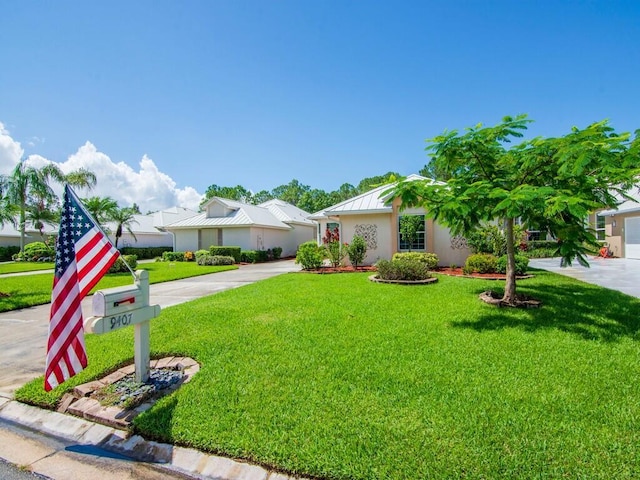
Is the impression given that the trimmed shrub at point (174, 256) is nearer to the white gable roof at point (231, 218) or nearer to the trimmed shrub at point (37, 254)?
the white gable roof at point (231, 218)

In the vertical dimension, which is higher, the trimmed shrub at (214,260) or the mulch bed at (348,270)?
the trimmed shrub at (214,260)

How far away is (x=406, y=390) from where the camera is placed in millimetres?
3689

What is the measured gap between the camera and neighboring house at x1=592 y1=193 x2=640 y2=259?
60.0ft

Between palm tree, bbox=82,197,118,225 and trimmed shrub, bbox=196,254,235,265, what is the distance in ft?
27.6

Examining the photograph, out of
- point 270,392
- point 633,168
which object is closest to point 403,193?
point 633,168

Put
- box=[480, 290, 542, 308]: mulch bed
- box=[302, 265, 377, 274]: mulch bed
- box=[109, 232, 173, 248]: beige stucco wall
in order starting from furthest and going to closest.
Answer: box=[109, 232, 173, 248]: beige stucco wall
box=[302, 265, 377, 274]: mulch bed
box=[480, 290, 542, 308]: mulch bed

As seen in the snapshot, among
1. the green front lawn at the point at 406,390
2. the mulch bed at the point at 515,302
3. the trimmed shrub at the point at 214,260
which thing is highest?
the trimmed shrub at the point at 214,260

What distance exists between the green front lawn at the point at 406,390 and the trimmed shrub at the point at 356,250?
27.5ft

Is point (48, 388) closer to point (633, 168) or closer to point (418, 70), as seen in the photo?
point (633, 168)

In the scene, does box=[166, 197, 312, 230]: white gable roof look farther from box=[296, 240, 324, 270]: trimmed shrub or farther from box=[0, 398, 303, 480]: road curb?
box=[0, 398, 303, 480]: road curb

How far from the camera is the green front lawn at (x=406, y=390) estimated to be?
2631 millimetres

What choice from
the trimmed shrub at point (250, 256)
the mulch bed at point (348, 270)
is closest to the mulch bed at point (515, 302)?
the mulch bed at point (348, 270)

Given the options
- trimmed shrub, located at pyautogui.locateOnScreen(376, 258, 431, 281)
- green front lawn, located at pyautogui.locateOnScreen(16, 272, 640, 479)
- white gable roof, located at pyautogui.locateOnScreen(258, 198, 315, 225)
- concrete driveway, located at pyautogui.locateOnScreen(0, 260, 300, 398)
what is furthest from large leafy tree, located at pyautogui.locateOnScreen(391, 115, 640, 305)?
white gable roof, located at pyautogui.locateOnScreen(258, 198, 315, 225)

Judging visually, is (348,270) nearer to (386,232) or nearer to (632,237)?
(386,232)
